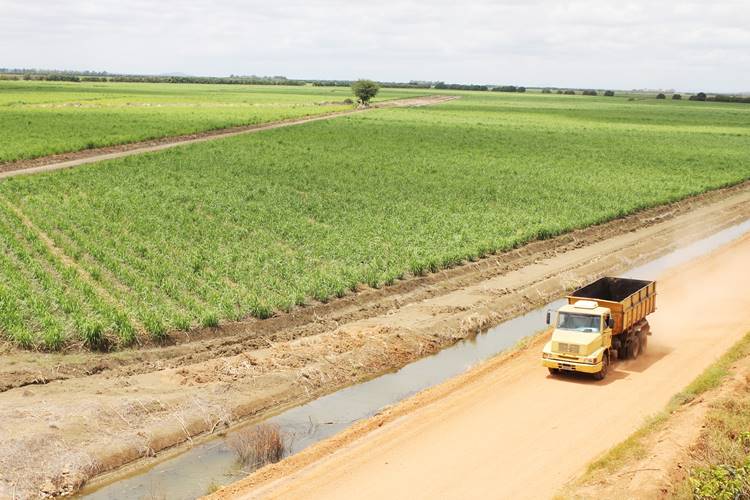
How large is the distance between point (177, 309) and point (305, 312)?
4.40 meters

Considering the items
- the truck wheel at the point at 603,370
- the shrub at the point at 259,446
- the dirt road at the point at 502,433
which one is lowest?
the shrub at the point at 259,446

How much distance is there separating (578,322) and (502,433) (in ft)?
17.2

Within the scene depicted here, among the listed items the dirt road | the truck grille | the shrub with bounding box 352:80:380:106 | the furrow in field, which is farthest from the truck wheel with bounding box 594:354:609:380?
the shrub with bounding box 352:80:380:106

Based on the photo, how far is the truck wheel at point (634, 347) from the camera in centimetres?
2450

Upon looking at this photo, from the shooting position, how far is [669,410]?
1972 cm

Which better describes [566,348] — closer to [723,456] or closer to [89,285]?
[723,456]

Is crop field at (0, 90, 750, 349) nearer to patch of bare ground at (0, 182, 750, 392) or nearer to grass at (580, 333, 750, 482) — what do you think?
patch of bare ground at (0, 182, 750, 392)

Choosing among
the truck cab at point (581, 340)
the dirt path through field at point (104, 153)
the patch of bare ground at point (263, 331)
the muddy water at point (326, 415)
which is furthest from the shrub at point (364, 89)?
the truck cab at point (581, 340)

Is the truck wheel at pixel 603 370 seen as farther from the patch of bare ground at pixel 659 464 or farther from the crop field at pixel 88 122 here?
the crop field at pixel 88 122

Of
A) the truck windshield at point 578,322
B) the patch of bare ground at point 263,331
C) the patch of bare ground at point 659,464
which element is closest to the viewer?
the patch of bare ground at point 659,464

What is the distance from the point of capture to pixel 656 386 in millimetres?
22312

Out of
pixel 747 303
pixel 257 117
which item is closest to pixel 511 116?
pixel 257 117

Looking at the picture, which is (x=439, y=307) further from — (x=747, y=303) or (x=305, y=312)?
(x=747, y=303)

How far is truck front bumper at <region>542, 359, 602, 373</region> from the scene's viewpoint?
73.0 feet
